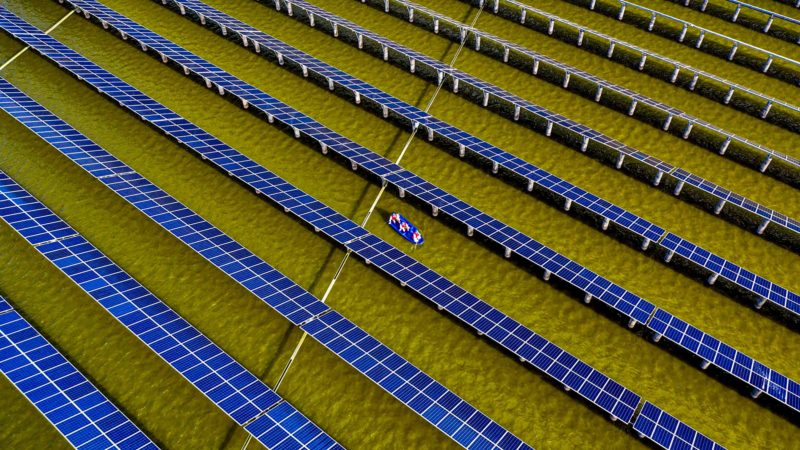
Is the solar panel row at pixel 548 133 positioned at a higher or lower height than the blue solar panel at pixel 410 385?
higher

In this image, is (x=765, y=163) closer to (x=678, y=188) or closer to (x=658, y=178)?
(x=678, y=188)

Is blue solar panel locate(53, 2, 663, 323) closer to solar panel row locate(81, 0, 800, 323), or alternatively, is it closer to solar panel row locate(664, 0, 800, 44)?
solar panel row locate(81, 0, 800, 323)

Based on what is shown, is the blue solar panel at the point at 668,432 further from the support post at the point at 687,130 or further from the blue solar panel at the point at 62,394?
the support post at the point at 687,130

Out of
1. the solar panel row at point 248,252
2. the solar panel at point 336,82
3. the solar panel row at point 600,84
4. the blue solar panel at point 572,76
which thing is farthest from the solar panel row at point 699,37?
the solar panel row at point 248,252

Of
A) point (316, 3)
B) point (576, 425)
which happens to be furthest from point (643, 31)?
point (576, 425)

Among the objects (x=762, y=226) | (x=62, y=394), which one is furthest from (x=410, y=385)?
(x=762, y=226)
